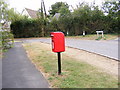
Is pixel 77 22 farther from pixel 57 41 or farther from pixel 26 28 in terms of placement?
pixel 57 41

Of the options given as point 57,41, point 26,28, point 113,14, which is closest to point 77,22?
point 113,14

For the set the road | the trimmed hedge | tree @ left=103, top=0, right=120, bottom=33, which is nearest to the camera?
the road

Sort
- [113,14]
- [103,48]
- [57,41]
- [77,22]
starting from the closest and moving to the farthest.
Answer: [57,41] < [103,48] < [113,14] < [77,22]

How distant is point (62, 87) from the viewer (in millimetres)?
3111

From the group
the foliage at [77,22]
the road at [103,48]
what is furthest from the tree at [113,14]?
the road at [103,48]

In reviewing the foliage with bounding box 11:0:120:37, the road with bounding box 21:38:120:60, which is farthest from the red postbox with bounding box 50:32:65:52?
the foliage with bounding box 11:0:120:37

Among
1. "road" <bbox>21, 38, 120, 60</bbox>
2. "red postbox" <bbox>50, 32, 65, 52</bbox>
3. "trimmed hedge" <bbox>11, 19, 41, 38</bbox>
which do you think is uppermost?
"trimmed hedge" <bbox>11, 19, 41, 38</bbox>

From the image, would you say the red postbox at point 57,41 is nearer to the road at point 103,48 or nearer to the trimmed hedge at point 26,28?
the road at point 103,48

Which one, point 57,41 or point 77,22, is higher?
point 77,22

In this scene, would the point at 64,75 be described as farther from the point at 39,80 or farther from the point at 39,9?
the point at 39,9

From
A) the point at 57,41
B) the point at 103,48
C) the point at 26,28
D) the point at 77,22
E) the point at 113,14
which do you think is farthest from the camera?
the point at 26,28

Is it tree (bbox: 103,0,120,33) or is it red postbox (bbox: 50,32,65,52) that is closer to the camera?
red postbox (bbox: 50,32,65,52)

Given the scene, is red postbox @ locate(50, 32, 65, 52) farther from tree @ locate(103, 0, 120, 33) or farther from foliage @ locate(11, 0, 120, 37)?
tree @ locate(103, 0, 120, 33)

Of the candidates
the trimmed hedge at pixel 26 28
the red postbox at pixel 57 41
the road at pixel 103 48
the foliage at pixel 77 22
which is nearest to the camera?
the red postbox at pixel 57 41
